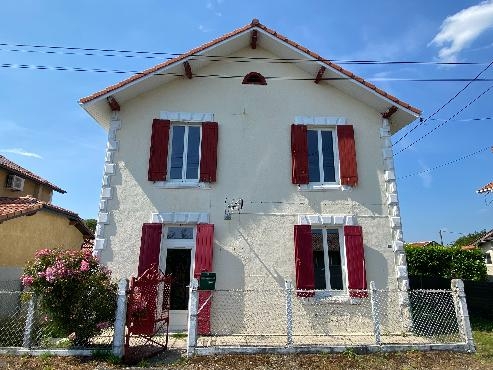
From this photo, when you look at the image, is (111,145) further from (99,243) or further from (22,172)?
(22,172)

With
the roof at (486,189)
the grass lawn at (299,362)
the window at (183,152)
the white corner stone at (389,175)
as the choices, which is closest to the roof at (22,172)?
the window at (183,152)

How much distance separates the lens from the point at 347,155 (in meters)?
9.95

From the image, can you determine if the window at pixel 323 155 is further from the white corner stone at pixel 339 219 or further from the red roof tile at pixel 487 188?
the red roof tile at pixel 487 188

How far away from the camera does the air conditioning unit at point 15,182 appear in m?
15.2

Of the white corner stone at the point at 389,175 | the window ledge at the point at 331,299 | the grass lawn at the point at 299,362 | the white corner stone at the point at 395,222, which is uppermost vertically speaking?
the white corner stone at the point at 389,175

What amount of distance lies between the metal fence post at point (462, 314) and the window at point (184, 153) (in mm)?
6603

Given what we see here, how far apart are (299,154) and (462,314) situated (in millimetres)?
5265

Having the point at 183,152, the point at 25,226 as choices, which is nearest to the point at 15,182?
the point at 25,226

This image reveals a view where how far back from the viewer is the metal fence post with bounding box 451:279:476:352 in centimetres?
718

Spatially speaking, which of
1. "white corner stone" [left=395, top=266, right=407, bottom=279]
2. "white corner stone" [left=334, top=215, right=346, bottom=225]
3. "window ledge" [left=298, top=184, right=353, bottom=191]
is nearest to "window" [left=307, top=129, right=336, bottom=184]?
"window ledge" [left=298, top=184, right=353, bottom=191]

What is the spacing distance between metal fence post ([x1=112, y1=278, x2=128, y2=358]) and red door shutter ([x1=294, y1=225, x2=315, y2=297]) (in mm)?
4179

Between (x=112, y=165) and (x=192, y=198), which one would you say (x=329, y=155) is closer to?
(x=192, y=198)

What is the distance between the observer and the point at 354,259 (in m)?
9.09

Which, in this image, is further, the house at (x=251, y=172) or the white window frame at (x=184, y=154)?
the white window frame at (x=184, y=154)
